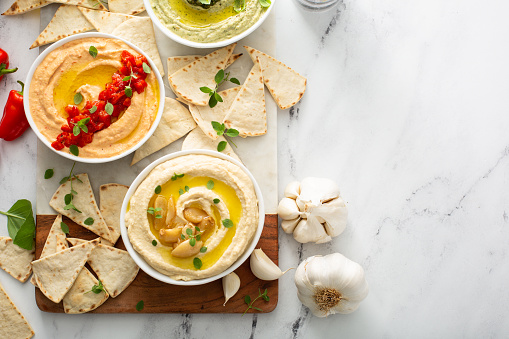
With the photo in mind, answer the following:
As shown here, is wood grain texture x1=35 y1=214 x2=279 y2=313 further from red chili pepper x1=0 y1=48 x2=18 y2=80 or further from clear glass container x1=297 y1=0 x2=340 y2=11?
clear glass container x1=297 y1=0 x2=340 y2=11

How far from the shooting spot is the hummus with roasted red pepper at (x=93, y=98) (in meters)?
3.55

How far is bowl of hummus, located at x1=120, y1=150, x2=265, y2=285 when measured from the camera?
11.3 ft

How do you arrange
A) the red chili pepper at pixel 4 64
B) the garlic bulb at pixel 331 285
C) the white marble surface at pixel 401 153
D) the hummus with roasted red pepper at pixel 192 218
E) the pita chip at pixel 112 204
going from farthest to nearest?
the white marble surface at pixel 401 153 < the red chili pepper at pixel 4 64 < the pita chip at pixel 112 204 < the garlic bulb at pixel 331 285 < the hummus with roasted red pepper at pixel 192 218

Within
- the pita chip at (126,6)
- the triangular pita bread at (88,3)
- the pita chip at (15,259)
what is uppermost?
the pita chip at (126,6)

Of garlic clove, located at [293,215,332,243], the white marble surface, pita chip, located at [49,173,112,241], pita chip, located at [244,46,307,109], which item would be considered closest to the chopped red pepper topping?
pita chip, located at [49,173,112,241]

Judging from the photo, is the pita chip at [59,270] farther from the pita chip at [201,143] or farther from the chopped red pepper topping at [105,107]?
the pita chip at [201,143]

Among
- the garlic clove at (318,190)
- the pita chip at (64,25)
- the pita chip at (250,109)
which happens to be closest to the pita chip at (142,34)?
the pita chip at (64,25)

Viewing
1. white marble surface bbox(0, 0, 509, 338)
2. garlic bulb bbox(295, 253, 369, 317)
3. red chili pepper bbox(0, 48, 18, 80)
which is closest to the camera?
garlic bulb bbox(295, 253, 369, 317)

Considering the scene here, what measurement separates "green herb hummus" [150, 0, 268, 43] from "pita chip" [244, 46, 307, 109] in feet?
0.77

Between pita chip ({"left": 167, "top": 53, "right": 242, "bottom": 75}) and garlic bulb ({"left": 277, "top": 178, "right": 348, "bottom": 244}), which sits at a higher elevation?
pita chip ({"left": 167, "top": 53, "right": 242, "bottom": 75})

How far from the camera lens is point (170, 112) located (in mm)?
3834

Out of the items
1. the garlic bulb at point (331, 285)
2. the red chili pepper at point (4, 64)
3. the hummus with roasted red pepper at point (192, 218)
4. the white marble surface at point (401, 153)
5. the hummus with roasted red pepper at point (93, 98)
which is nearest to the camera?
the hummus with roasted red pepper at point (192, 218)

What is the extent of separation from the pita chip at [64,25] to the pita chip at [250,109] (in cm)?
128

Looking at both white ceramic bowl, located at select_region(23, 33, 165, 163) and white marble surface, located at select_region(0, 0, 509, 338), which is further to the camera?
white marble surface, located at select_region(0, 0, 509, 338)
